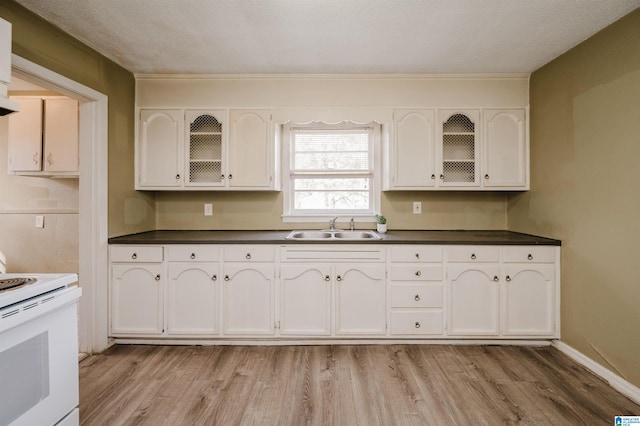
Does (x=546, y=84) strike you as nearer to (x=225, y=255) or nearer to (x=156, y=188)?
(x=225, y=255)

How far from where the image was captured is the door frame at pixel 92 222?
252 cm

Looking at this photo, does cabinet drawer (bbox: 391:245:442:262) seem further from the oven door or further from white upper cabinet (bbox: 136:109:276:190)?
the oven door

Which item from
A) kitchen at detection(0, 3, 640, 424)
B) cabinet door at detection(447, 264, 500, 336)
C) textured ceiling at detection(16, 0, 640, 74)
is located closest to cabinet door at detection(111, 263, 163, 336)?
kitchen at detection(0, 3, 640, 424)

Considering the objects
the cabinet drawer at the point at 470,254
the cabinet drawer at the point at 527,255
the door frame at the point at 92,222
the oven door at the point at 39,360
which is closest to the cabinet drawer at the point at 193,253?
the door frame at the point at 92,222

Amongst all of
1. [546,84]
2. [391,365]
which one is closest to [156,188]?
[391,365]

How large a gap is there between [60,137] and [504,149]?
4.04 metres

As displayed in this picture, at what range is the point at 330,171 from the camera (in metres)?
3.32

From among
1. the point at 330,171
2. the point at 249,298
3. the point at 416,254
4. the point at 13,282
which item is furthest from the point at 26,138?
the point at 416,254

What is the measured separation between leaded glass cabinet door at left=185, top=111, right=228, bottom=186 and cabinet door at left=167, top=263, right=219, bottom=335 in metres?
0.83

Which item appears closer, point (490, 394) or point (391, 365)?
point (490, 394)

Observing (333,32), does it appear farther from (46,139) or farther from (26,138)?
(26,138)

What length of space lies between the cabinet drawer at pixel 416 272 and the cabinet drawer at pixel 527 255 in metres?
0.56

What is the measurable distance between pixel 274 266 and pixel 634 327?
242 centimetres

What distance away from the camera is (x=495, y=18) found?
2.11 metres
